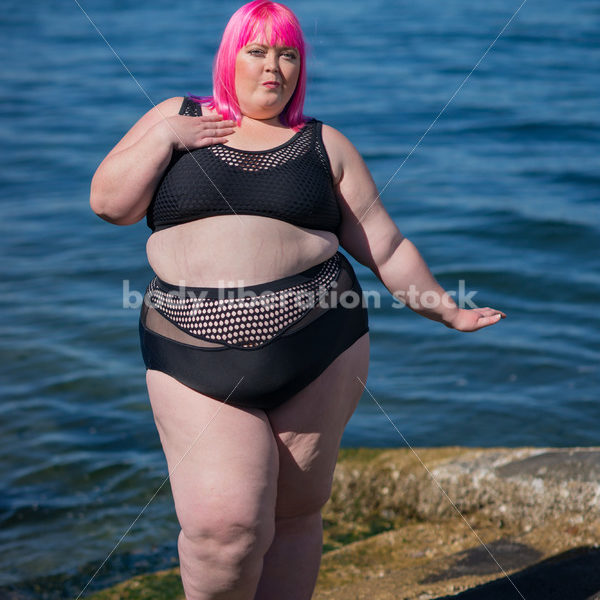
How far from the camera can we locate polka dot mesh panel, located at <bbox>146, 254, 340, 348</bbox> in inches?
86.1

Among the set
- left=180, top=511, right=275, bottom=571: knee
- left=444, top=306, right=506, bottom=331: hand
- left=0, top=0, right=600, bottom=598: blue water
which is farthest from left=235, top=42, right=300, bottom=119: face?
left=0, top=0, right=600, bottom=598: blue water

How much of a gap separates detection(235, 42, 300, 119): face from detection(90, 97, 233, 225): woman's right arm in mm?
95

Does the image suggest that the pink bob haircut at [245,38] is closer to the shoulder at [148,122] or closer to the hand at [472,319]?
the shoulder at [148,122]

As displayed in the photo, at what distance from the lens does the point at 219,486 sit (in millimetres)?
2139

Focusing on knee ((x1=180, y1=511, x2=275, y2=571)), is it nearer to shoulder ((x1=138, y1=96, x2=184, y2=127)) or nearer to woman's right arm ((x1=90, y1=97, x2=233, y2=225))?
woman's right arm ((x1=90, y1=97, x2=233, y2=225))

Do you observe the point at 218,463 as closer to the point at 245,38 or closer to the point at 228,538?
the point at 228,538

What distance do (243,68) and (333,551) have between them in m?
2.19

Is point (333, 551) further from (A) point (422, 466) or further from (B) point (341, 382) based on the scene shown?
(B) point (341, 382)

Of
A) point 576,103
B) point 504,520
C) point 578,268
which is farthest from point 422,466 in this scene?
point 576,103

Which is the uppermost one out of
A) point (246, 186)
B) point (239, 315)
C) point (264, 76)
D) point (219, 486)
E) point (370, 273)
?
point (264, 76)

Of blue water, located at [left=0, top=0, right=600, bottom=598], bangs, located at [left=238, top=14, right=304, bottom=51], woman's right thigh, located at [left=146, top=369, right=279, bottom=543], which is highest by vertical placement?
bangs, located at [left=238, top=14, right=304, bottom=51]

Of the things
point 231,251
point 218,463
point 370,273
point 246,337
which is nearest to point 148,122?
point 231,251

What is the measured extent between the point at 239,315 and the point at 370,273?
5.43 metres

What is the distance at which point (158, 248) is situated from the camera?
231 cm
